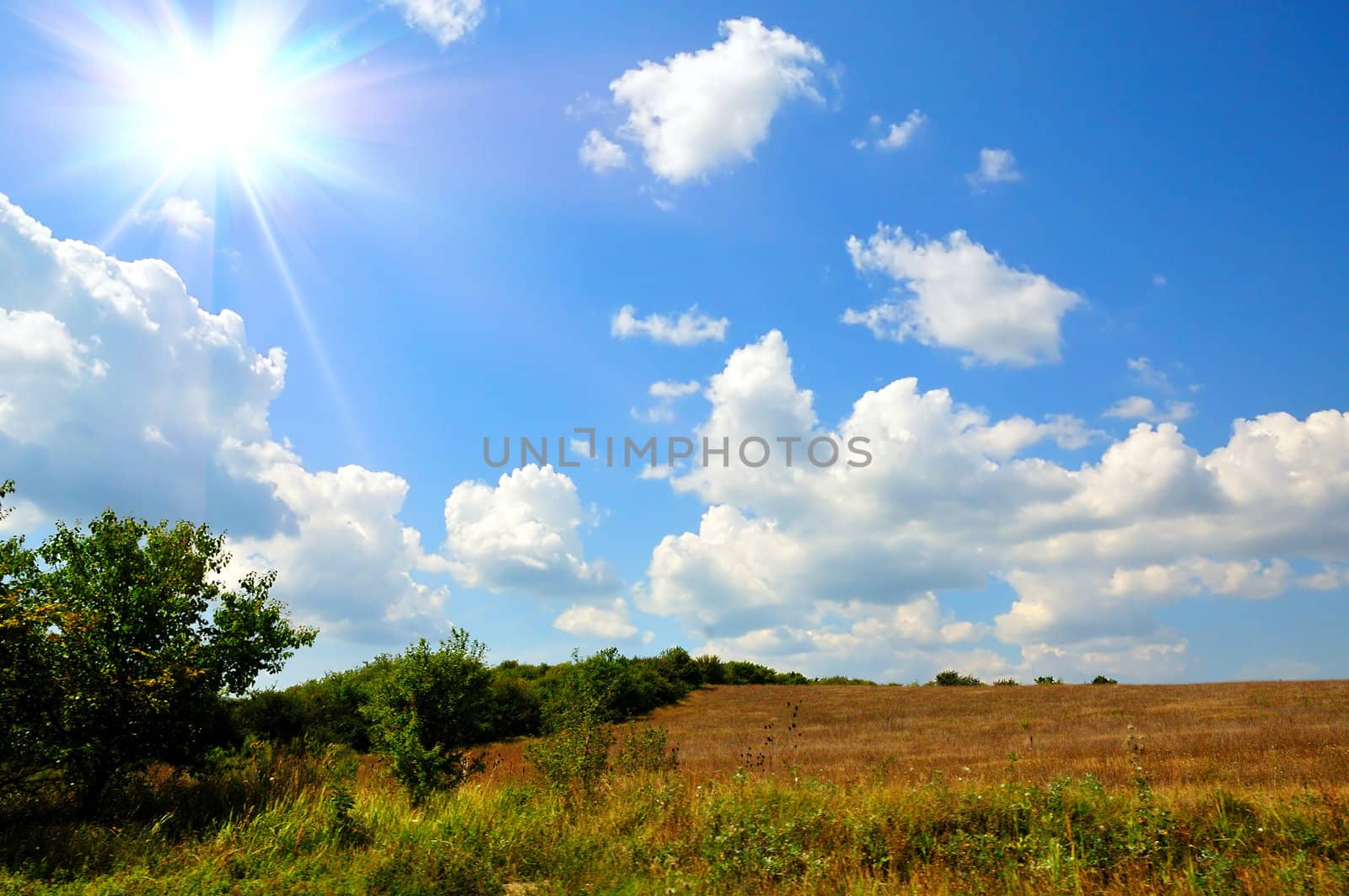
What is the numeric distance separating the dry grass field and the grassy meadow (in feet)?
1.81

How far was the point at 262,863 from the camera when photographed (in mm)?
9758

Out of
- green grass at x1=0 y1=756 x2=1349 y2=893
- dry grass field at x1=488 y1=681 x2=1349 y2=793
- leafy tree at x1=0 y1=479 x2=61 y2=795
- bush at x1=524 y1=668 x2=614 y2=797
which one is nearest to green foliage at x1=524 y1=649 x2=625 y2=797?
bush at x1=524 y1=668 x2=614 y2=797

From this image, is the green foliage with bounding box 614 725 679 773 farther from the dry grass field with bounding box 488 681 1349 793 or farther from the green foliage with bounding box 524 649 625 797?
the dry grass field with bounding box 488 681 1349 793

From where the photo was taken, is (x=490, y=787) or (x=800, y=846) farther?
(x=490, y=787)

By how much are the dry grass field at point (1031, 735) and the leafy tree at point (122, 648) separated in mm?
7274

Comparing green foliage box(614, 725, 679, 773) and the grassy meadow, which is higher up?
green foliage box(614, 725, 679, 773)

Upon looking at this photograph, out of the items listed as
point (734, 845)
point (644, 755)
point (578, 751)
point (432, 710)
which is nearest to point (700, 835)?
point (734, 845)

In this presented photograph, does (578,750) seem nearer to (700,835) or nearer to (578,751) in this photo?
(578,751)

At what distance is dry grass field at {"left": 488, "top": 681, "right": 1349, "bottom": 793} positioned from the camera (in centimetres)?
1614

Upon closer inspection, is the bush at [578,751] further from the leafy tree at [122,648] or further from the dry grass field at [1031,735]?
the leafy tree at [122,648]

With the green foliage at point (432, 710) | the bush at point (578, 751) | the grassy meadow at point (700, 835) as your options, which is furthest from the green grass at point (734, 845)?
the green foliage at point (432, 710)

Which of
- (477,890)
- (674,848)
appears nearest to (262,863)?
(477,890)

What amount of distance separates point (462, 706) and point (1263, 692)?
35733 mm

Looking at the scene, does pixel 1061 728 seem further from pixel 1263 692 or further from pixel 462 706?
pixel 462 706
